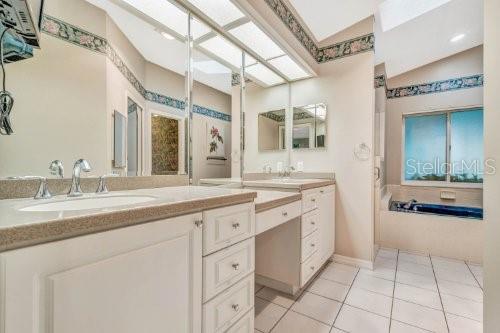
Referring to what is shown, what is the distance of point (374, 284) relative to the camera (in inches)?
82.4

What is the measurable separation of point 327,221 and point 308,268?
61 cm

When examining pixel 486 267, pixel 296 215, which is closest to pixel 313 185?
pixel 296 215

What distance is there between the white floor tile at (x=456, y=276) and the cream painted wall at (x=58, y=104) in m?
3.01

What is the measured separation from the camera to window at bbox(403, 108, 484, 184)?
146 inches

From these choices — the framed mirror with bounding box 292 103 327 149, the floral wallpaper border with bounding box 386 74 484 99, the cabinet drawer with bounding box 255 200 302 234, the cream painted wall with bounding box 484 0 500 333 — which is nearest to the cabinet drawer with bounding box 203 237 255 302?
the cabinet drawer with bounding box 255 200 302 234

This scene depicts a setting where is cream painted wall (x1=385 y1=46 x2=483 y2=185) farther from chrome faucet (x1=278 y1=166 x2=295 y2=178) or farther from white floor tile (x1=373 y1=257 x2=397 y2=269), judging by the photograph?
chrome faucet (x1=278 y1=166 x2=295 y2=178)

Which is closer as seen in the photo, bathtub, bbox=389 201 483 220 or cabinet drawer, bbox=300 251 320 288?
cabinet drawer, bbox=300 251 320 288

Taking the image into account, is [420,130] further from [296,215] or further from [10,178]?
[10,178]

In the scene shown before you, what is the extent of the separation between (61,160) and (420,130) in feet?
16.5

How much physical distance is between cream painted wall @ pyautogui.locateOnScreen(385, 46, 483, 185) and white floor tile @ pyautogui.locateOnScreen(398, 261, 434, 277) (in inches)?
80.3

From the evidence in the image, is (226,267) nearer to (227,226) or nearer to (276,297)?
(227,226)

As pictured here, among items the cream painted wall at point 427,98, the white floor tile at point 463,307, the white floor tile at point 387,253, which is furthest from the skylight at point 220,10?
the cream painted wall at point 427,98

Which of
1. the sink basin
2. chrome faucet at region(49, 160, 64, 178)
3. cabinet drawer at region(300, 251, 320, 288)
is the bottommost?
cabinet drawer at region(300, 251, 320, 288)

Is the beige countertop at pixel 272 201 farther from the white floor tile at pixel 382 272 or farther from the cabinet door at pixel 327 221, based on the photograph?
the white floor tile at pixel 382 272
